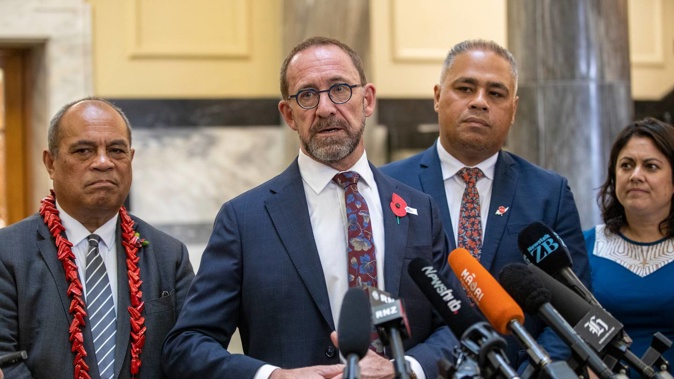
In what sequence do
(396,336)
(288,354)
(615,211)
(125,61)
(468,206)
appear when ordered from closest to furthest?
(396,336) → (288,354) → (468,206) → (615,211) → (125,61)

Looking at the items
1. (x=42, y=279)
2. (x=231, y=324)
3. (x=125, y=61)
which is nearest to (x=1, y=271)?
(x=42, y=279)

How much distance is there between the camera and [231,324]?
2689mm

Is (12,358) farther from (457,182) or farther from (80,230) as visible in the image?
(457,182)

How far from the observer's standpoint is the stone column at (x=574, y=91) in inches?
216

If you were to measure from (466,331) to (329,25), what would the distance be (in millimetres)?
5107

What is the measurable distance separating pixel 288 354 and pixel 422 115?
16.1ft

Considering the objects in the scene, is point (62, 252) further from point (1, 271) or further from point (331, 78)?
point (331, 78)

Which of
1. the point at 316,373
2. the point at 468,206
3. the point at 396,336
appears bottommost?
the point at 316,373

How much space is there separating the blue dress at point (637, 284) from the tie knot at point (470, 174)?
710 millimetres

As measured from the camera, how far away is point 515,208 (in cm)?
329

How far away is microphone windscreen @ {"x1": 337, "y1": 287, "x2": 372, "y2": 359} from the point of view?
1970 mm

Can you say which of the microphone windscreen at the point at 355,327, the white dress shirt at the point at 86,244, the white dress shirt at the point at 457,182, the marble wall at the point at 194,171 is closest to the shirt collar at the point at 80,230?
the white dress shirt at the point at 86,244

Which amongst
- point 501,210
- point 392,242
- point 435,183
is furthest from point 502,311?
point 435,183

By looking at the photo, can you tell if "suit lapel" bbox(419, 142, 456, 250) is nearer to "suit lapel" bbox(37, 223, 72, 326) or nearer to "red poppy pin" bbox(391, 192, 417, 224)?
"red poppy pin" bbox(391, 192, 417, 224)
